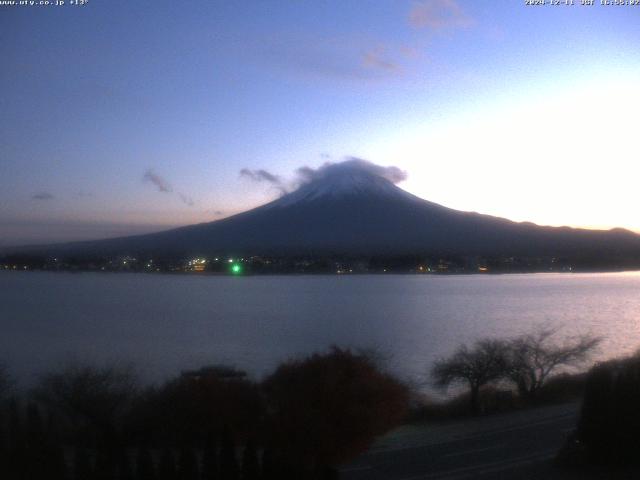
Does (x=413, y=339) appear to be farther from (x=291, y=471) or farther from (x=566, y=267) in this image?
(x=566, y=267)

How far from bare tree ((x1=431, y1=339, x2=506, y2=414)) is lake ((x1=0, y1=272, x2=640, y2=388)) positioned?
46.6 inches

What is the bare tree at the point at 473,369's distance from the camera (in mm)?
11914

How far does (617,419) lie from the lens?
675 centimetres

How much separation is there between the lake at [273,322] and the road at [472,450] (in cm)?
370

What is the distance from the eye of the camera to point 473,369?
1198 cm

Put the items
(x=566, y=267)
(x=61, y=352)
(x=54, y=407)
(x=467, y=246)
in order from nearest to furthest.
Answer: (x=54, y=407) → (x=61, y=352) → (x=566, y=267) → (x=467, y=246)

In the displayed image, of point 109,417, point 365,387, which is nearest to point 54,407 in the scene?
point 109,417

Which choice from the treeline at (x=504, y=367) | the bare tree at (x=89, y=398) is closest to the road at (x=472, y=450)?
the treeline at (x=504, y=367)

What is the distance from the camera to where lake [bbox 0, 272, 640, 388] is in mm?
16234

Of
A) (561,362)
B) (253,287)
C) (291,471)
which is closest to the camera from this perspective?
(291,471)

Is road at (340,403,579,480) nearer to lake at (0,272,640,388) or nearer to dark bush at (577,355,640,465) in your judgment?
dark bush at (577,355,640,465)

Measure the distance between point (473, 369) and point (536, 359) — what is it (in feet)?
4.88

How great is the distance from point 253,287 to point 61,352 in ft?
97.8

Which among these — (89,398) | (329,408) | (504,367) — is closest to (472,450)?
(329,408)
